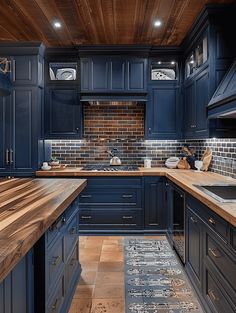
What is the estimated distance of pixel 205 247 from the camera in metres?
2.26

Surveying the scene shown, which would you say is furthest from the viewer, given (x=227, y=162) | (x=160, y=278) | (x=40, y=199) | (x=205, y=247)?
(x=227, y=162)

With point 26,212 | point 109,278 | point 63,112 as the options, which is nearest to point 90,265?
point 109,278

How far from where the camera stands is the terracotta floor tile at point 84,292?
263 centimetres

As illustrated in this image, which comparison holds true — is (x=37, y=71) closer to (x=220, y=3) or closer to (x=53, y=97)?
(x=53, y=97)

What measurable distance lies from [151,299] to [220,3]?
2969mm

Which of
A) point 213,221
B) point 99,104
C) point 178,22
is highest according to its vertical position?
point 178,22

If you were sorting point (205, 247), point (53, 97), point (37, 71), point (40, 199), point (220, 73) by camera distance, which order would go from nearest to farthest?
point (40, 199) < point (205, 247) < point (220, 73) < point (37, 71) < point (53, 97)

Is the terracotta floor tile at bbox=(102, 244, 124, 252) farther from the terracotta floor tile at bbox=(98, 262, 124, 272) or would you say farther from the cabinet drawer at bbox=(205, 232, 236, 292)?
the cabinet drawer at bbox=(205, 232, 236, 292)

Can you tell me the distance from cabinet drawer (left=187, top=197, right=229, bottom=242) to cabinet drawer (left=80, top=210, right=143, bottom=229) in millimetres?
1732

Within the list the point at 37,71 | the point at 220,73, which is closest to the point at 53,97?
the point at 37,71

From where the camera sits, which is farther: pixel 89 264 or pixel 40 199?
pixel 89 264

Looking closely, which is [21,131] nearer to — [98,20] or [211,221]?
[98,20]

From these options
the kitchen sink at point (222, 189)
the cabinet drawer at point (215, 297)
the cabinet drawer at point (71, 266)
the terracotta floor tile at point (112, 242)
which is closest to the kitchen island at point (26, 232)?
the cabinet drawer at point (71, 266)

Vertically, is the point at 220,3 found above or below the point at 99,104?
above
